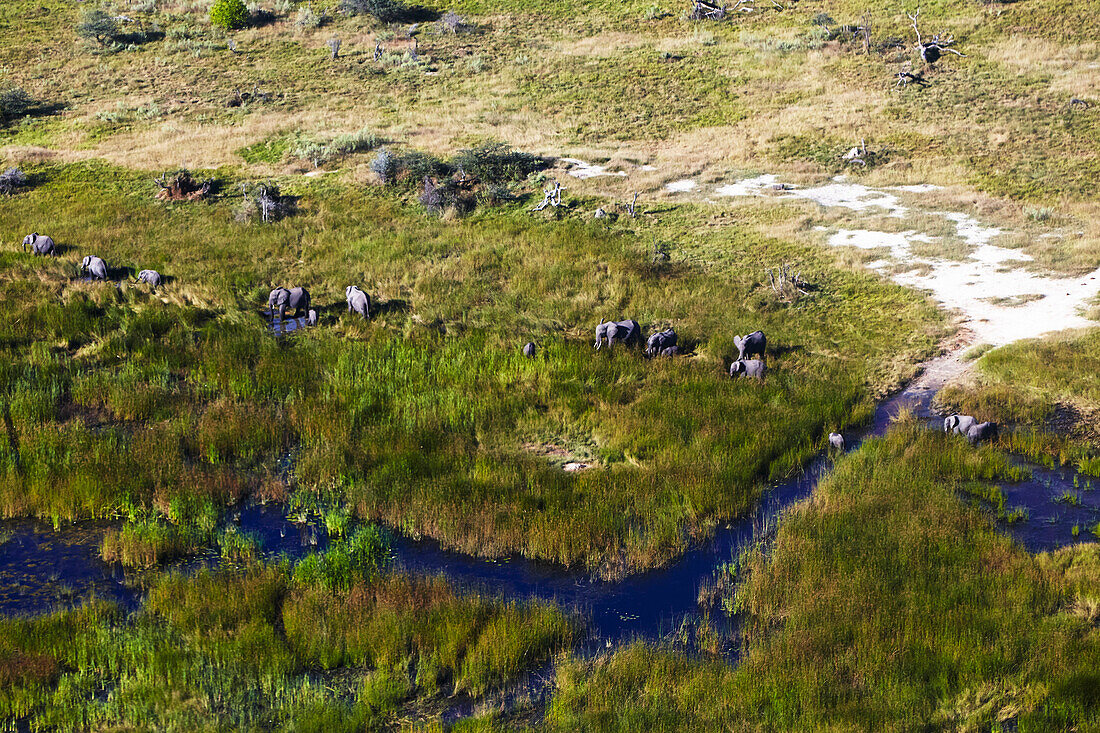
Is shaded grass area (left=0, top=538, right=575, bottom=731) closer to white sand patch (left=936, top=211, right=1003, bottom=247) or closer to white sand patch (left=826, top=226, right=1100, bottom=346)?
white sand patch (left=826, top=226, right=1100, bottom=346)

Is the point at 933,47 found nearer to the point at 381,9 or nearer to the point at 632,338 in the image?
the point at 381,9

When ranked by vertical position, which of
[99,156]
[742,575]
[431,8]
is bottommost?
[742,575]

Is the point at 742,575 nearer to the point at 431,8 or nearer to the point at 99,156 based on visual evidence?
the point at 99,156

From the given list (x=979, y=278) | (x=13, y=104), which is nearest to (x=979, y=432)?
(x=979, y=278)

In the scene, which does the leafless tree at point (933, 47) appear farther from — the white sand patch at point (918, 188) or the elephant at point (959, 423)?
the elephant at point (959, 423)

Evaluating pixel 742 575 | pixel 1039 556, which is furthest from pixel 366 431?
pixel 1039 556

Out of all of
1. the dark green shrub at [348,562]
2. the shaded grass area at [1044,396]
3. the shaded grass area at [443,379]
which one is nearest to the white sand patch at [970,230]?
the shaded grass area at [443,379]
